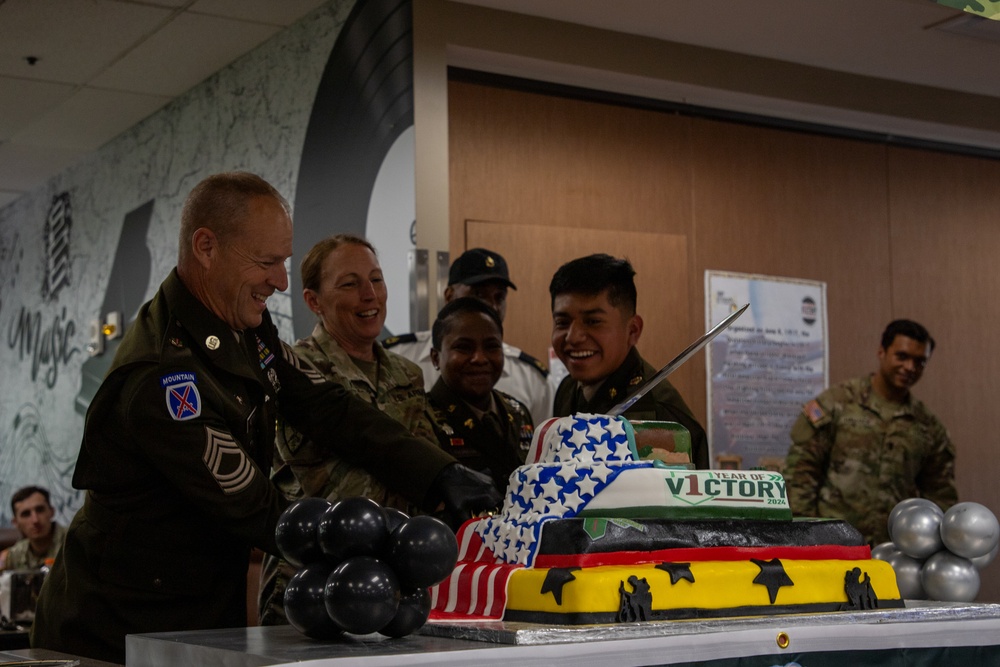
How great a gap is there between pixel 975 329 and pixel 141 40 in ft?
14.9

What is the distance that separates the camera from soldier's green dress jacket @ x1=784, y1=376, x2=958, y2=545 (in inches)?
206

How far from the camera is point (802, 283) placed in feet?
19.6

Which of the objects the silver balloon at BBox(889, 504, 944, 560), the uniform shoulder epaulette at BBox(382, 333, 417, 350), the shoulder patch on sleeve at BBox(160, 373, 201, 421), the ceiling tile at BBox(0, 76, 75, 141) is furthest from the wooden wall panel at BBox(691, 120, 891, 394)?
the shoulder patch on sleeve at BBox(160, 373, 201, 421)

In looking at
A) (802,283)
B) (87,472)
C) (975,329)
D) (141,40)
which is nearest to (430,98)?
(141,40)

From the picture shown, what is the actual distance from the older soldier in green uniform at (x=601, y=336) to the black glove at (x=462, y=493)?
1.61ft

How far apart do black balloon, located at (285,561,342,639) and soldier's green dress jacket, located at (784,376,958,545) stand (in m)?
3.78

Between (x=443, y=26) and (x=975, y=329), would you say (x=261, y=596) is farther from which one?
(x=975, y=329)

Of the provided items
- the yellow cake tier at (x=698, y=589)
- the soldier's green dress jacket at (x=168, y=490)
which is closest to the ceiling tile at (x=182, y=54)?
the soldier's green dress jacket at (x=168, y=490)

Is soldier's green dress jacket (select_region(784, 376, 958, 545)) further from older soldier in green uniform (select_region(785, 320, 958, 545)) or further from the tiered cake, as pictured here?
the tiered cake

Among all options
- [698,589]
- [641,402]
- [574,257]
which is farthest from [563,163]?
[698,589]

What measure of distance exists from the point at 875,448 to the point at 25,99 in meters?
4.53

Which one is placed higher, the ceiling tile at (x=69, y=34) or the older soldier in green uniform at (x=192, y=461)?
the ceiling tile at (x=69, y=34)

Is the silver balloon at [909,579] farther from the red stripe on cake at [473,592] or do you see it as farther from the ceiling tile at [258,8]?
the ceiling tile at [258,8]

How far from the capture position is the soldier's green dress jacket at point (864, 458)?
5.24 m
